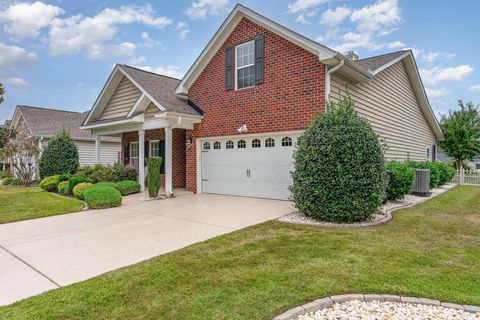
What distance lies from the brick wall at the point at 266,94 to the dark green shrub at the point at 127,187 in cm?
252

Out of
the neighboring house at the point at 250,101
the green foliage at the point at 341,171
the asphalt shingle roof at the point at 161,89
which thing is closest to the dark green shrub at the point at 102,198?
the neighboring house at the point at 250,101

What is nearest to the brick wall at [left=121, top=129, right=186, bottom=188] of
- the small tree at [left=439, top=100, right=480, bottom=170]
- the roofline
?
the roofline

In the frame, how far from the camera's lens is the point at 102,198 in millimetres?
9164

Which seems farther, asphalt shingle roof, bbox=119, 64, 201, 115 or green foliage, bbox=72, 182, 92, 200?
asphalt shingle roof, bbox=119, 64, 201, 115

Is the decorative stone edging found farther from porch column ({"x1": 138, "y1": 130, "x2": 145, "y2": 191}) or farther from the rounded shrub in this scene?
the rounded shrub

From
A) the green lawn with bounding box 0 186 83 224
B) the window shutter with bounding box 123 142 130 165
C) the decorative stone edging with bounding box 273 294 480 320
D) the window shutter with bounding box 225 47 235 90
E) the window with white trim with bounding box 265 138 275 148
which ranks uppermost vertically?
the window shutter with bounding box 225 47 235 90

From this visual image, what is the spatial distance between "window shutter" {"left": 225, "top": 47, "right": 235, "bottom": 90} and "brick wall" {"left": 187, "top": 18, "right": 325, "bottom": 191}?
0.62 feet

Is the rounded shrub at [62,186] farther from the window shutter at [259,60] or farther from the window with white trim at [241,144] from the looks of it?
the window shutter at [259,60]

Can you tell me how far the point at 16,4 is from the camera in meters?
12.4

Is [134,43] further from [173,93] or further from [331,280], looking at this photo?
[331,280]

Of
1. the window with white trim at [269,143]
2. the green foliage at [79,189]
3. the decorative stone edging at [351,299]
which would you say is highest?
the window with white trim at [269,143]

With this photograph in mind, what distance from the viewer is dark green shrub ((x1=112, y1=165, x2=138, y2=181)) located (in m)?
13.2

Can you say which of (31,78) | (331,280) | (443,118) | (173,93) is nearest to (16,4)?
(173,93)

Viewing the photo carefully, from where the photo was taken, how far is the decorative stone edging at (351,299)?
289cm
